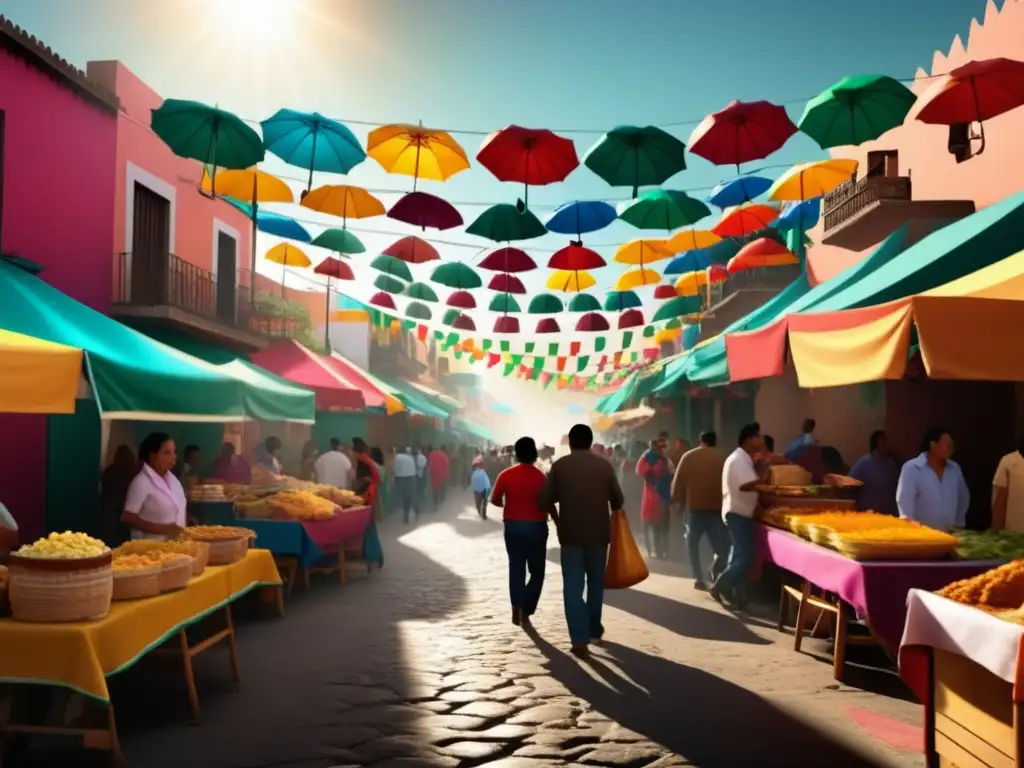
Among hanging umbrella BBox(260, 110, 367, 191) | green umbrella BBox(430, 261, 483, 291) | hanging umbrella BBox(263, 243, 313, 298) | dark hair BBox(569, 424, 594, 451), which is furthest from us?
hanging umbrella BBox(263, 243, 313, 298)

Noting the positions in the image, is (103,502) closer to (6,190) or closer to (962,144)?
(6,190)

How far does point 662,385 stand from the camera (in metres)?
17.5

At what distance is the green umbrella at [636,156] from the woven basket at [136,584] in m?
8.40

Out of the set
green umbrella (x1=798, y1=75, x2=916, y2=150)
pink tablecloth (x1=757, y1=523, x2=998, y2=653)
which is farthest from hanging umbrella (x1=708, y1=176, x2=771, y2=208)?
pink tablecloth (x1=757, y1=523, x2=998, y2=653)

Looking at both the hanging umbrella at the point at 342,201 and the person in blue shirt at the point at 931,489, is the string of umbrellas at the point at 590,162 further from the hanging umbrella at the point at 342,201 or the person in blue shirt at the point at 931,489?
the person in blue shirt at the point at 931,489

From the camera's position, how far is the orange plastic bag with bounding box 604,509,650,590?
8.64 metres

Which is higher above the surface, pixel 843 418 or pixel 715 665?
pixel 843 418

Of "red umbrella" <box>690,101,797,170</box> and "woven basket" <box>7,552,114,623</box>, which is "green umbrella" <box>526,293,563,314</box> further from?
"woven basket" <box>7,552,114,623</box>

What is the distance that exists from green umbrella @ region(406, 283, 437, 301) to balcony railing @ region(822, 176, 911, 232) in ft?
35.6

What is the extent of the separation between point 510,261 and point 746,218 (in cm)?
465

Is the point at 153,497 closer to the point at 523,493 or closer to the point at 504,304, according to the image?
the point at 523,493

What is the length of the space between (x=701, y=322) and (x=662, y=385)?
32.8 ft

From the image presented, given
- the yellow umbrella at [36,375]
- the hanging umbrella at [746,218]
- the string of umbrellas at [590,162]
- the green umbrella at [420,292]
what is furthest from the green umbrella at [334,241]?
the yellow umbrella at [36,375]

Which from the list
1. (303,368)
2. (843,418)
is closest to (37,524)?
(303,368)
